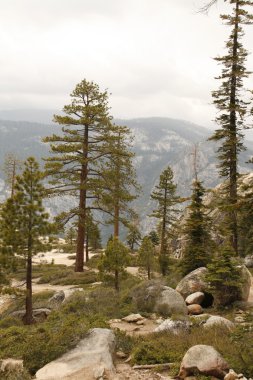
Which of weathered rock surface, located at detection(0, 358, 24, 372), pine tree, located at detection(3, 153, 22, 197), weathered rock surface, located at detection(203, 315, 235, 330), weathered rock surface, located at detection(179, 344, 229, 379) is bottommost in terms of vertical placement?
weathered rock surface, located at detection(0, 358, 24, 372)

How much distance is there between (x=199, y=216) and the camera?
20844 millimetres

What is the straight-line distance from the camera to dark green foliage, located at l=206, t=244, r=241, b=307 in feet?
49.3

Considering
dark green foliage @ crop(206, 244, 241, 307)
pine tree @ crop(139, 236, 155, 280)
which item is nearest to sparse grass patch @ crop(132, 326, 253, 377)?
dark green foliage @ crop(206, 244, 241, 307)

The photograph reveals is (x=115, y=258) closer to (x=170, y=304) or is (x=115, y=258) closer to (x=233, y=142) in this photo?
(x=170, y=304)

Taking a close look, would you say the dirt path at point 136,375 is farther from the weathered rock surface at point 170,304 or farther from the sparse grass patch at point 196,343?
the weathered rock surface at point 170,304

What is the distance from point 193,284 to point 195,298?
1152mm

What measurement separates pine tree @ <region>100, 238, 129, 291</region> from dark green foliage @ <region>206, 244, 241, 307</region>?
16.7 feet

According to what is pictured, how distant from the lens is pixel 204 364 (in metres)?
7.84

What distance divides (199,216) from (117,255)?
222 inches

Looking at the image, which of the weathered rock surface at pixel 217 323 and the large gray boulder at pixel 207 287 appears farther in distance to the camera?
the large gray boulder at pixel 207 287

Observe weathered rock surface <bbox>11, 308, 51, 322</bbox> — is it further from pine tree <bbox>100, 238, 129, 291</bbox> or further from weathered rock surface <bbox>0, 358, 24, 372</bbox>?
weathered rock surface <bbox>0, 358, 24, 372</bbox>

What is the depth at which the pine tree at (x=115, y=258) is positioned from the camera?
18516 mm

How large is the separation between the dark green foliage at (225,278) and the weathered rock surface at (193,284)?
1197 mm

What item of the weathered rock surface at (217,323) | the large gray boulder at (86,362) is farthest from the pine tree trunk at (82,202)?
the large gray boulder at (86,362)
